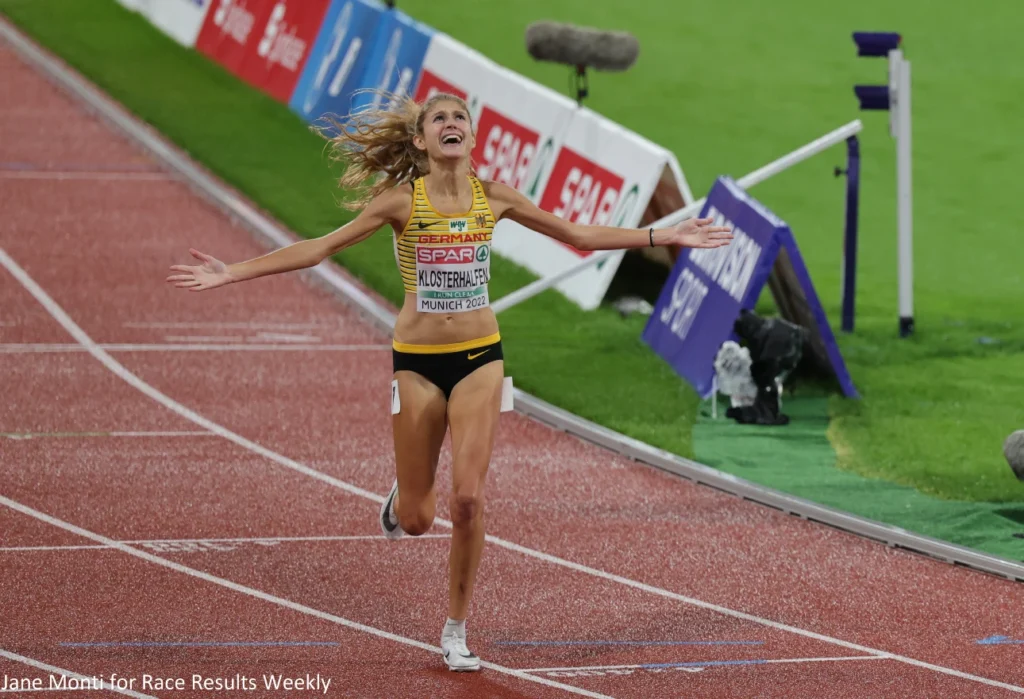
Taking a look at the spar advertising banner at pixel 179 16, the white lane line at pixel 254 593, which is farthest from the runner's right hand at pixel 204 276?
the spar advertising banner at pixel 179 16

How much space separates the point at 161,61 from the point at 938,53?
1024 cm

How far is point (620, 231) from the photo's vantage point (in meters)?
7.82

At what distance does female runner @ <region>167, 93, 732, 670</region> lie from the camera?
7359mm

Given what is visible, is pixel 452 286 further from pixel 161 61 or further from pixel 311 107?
pixel 161 61

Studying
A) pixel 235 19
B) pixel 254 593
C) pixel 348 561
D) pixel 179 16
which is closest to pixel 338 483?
pixel 348 561

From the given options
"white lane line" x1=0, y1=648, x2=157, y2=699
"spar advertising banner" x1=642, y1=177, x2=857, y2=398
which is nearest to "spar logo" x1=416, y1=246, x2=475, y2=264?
"white lane line" x1=0, y1=648, x2=157, y2=699

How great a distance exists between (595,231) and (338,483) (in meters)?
3.38

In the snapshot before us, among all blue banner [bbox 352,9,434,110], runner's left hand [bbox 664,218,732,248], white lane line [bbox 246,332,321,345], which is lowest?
white lane line [bbox 246,332,321,345]

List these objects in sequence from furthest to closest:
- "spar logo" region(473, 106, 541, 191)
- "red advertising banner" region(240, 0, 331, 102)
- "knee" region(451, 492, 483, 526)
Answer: "red advertising banner" region(240, 0, 331, 102) < "spar logo" region(473, 106, 541, 191) < "knee" region(451, 492, 483, 526)

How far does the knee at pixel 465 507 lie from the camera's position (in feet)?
24.0

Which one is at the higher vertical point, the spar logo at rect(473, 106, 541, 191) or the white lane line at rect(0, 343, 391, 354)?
the spar logo at rect(473, 106, 541, 191)

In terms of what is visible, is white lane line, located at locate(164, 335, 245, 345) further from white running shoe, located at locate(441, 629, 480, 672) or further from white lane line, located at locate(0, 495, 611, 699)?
white running shoe, located at locate(441, 629, 480, 672)

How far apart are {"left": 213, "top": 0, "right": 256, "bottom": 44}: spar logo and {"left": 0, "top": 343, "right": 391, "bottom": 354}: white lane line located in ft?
30.4

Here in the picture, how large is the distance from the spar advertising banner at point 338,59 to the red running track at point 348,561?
5757 millimetres
